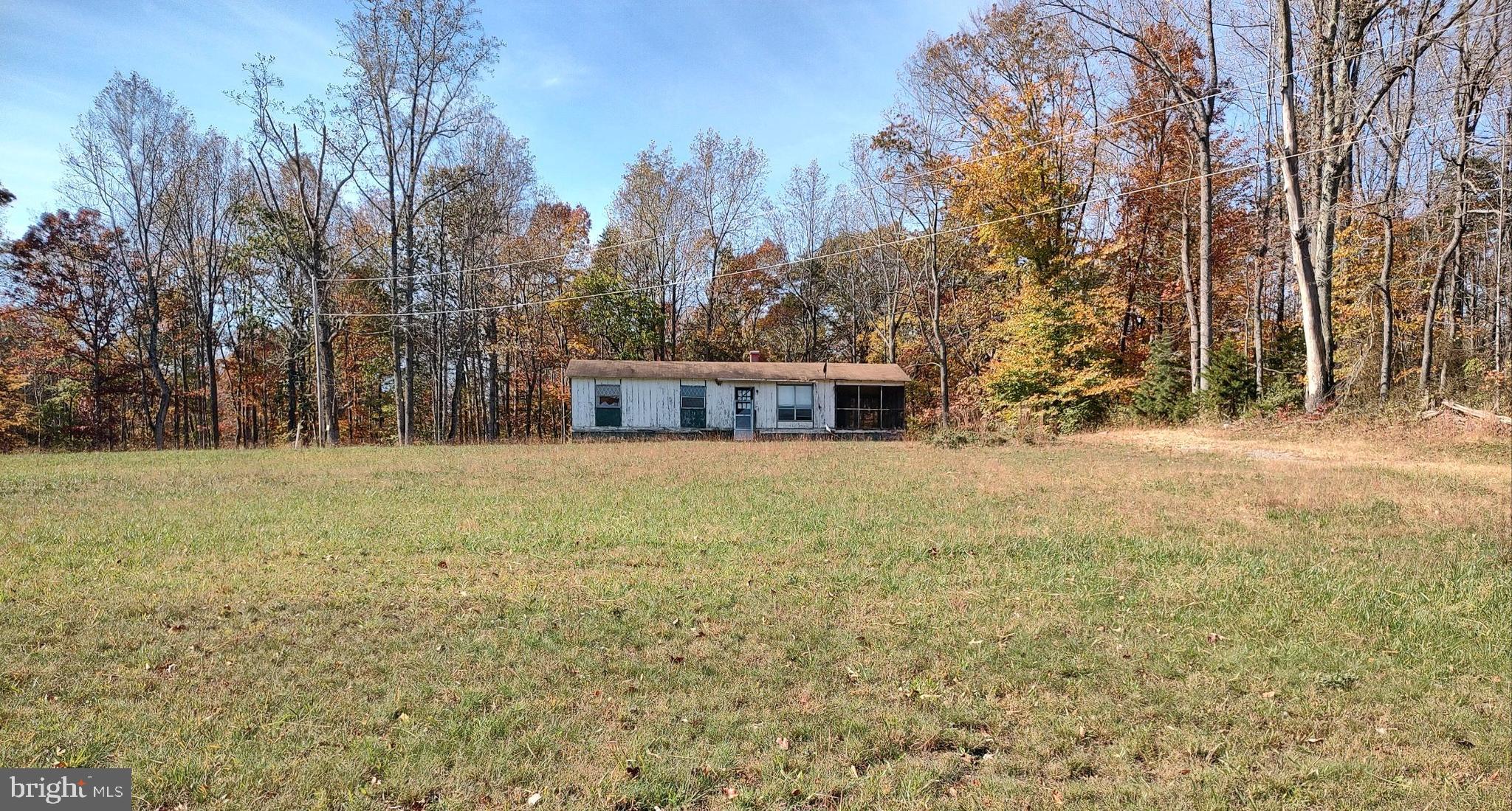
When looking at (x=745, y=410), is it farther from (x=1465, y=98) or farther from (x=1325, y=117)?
(x=1465, y=98)

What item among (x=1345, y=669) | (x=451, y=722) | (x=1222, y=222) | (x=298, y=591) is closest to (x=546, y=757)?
(x=451, y=722)

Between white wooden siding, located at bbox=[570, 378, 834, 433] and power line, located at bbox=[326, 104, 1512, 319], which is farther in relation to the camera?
white wooden siding, located at bbox=[570, 378, 834, 433]

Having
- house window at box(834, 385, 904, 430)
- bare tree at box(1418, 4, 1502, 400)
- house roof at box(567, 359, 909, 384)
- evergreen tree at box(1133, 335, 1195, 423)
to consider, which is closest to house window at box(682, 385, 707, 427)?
house roof at box(567, 359, 909, 384)

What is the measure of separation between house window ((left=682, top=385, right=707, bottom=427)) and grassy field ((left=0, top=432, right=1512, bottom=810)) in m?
18.2

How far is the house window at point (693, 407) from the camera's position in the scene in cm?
2811

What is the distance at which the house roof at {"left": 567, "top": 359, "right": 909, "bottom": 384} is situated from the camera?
27453 millimetres

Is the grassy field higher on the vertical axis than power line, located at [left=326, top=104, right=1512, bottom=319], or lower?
lower

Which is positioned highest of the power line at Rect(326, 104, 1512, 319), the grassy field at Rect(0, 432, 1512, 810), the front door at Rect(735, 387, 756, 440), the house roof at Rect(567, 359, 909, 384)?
the power line at Rect(326, 104, 1512, 319)

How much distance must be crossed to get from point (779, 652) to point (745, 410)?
2411 centimetres

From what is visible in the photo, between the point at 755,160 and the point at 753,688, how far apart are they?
1362 inches

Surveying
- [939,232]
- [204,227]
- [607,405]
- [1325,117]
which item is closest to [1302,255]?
[1325,117]

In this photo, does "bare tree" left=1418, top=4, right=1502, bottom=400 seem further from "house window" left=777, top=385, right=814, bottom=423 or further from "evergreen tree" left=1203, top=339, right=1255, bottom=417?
"house window" left=777, top=385, right=814, bottom=423

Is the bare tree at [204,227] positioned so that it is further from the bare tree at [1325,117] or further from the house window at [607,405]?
the bare tree at [1325,117]

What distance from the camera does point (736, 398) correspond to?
1126 inches
